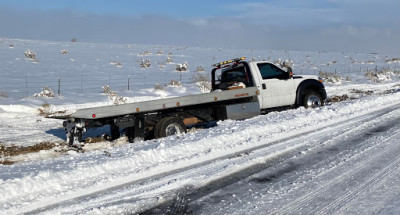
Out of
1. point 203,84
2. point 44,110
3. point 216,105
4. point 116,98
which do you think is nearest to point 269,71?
point 216,105

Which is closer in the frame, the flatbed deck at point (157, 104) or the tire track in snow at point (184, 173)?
the tire track in snow at point (184, 173)

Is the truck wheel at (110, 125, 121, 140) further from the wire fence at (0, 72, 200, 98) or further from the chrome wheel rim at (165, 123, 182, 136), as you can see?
the wire fence at (0, 72, 200, 98)

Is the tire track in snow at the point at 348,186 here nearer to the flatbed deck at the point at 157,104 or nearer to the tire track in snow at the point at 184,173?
the tire track in snow at the point at 184,173

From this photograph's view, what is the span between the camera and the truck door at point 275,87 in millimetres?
11195

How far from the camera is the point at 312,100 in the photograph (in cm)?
1216

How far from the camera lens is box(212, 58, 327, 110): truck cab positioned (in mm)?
11125

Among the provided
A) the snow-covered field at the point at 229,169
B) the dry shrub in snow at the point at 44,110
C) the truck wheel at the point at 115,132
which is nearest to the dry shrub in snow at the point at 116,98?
the dry shrub in snow at the point at 44,110

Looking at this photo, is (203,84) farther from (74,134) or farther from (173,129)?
(74,134)

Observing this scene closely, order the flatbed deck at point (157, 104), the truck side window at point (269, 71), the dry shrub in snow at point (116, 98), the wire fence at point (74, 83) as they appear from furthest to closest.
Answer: the wire fence at point (74, 83)
the dry shrub in snow at point (116, 98)
the truck side window at point (269, 71)
the flatbed deck at point (157, 104)

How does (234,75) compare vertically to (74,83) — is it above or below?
above

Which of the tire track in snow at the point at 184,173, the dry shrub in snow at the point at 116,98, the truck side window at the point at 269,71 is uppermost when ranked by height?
the truck side window at the point at 269,71

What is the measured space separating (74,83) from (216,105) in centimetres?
1246

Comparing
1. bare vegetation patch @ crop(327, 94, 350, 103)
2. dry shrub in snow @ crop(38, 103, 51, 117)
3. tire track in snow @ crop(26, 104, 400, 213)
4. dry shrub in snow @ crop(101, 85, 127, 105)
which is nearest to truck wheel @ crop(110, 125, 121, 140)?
tire track in snow @ crop(26, 104, 400, 213)

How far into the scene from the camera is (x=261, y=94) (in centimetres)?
1106
